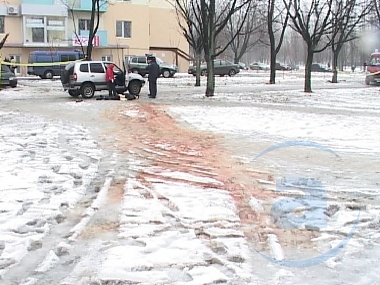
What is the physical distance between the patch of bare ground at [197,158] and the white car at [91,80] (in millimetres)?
6974

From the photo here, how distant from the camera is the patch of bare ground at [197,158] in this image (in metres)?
A: 6.07

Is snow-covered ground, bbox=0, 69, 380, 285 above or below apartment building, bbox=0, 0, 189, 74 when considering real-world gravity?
below

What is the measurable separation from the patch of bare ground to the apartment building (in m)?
35.9

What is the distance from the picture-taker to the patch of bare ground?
239 inches

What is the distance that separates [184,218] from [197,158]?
3686mm

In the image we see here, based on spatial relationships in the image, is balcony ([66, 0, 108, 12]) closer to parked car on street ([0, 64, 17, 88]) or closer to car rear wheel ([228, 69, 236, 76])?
car rear wheel ([228, 69, 236, 76])

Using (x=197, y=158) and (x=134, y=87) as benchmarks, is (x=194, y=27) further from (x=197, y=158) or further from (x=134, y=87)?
(x=197, y=158)

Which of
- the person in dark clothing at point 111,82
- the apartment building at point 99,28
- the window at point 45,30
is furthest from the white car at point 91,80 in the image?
the window at point 45,30

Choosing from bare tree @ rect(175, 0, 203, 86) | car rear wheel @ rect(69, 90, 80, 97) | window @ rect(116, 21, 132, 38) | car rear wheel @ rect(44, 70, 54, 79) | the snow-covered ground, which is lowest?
the snow-covered ground

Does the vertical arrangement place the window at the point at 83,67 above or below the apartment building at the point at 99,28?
below

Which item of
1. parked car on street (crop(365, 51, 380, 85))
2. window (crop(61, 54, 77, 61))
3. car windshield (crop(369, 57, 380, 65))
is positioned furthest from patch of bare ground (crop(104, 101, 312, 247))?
window (crop(61, 54, 77, 61))

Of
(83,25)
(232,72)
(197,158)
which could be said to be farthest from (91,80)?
(83,25)

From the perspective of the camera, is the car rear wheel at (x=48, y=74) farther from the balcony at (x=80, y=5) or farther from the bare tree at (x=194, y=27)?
the bare tree at (x=194, y=27)

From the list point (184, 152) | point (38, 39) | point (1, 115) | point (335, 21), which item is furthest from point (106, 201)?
point (38, 39)
